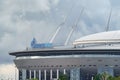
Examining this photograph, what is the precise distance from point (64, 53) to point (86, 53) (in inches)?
283

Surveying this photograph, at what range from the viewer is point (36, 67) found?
19488cm

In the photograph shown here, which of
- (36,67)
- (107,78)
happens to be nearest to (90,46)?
(36,67)

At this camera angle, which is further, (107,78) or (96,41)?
(96,41)

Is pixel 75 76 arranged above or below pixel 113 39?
below

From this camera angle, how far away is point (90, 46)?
637 ft

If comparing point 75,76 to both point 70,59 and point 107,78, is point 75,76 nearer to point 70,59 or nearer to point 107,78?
point 70,59

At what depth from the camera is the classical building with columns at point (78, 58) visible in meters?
184

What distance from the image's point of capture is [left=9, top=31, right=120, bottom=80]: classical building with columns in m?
184

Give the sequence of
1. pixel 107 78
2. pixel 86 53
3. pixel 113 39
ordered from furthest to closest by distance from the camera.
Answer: pixel 113 39 < pixel 86 53 < pixel 107 78

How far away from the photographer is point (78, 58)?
184m

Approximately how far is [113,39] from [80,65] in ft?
56.1

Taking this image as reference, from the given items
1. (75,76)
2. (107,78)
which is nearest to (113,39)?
(75,76)

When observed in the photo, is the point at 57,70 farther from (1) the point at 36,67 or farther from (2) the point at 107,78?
(2) the point at 107,78

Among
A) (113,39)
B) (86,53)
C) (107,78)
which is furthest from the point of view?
(113,39)
